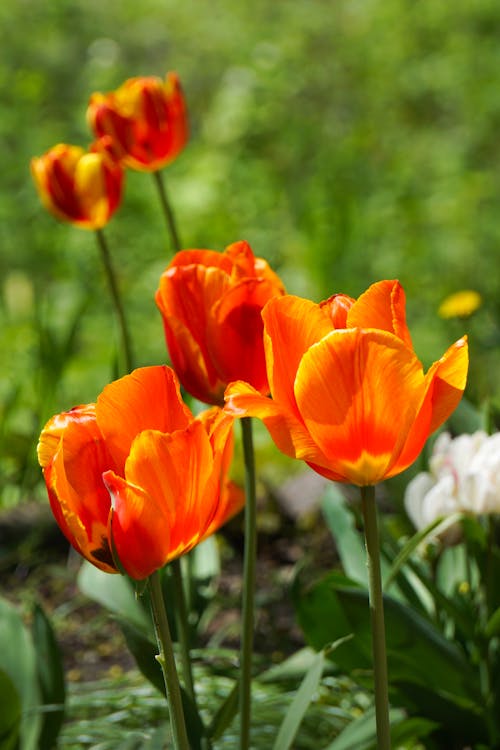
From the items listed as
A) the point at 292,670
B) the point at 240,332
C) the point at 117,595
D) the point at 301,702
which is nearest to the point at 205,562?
the point at 117,595

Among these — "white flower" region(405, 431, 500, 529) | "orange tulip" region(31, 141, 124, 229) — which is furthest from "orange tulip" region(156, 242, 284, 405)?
"orange tulip" region(31, 141, 124, 229)

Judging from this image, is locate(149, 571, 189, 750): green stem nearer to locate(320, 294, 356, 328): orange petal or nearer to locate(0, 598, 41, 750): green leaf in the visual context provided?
locate(320, 294, 356, 328): orange petal

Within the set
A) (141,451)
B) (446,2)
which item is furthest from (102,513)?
(446,2)

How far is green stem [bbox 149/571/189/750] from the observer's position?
2.45 feet

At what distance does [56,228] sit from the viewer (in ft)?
14.3

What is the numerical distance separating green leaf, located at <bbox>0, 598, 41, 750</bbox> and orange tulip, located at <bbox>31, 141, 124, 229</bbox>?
547 mm

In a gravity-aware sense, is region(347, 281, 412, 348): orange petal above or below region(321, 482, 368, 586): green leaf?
above

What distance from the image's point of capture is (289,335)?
76 cm

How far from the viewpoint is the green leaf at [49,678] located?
1.25 meters

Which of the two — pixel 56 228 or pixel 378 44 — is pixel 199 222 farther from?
pixel 378 44

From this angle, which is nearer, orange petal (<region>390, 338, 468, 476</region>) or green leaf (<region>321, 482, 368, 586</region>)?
orange petal (<region>390, 338, 468, 476</region>)

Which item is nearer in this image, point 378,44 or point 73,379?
point 73,379

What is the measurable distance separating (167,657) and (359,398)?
0.71 feet

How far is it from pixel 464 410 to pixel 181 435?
0.87 metres
